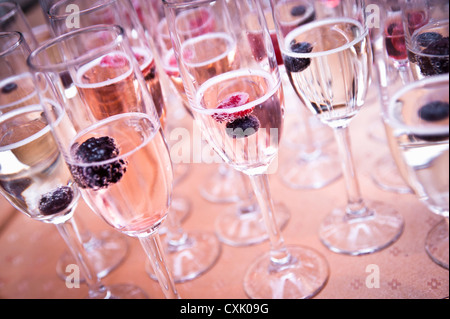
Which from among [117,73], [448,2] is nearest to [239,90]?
[117,73]

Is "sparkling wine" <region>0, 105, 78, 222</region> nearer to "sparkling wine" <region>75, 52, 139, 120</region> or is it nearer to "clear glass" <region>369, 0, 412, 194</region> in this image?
"sparkling wine" <region>75, 52, 139, 120</region>

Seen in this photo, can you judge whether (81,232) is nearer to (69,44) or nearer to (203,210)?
(203,210)

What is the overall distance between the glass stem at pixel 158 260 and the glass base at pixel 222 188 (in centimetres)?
33

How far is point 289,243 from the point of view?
0.97 meters

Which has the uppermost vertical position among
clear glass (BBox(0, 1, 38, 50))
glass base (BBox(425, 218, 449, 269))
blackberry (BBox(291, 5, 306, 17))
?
clear glass (BBox(0, 1, 38, 50))

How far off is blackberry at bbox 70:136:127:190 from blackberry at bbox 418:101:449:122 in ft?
1.12

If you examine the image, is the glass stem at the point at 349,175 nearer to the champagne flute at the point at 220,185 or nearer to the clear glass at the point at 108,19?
the champagne flute at the point at 220,185

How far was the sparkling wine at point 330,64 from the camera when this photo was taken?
77 centimetres

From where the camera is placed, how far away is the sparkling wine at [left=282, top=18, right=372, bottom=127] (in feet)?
2.53

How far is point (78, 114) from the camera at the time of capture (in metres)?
0.71

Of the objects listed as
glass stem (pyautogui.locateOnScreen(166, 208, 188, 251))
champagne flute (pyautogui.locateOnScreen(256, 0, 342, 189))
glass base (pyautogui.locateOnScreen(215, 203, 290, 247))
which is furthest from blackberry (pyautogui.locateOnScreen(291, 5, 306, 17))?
glass stem (pyautogui.locateOnScreen(166, 208, 188, 251))

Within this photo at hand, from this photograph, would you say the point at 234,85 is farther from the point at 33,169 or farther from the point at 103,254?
the point at 103,254

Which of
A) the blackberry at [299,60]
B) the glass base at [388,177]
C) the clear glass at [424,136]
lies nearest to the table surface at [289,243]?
the glass base at [388,177]
